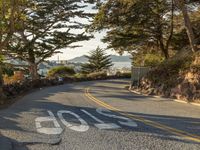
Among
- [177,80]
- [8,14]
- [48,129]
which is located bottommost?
[48,129]

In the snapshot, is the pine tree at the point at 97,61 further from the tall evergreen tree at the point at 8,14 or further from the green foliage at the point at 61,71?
the tall evergreen tree at the point at 8,14

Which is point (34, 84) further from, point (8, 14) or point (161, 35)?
point (8, 14)

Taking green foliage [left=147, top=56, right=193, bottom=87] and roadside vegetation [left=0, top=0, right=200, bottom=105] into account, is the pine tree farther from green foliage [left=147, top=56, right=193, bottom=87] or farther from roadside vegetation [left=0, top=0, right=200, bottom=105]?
green foliage [left=147, top=56, right=193, bottom=87]

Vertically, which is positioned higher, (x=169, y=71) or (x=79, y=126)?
(x=169, y=71)

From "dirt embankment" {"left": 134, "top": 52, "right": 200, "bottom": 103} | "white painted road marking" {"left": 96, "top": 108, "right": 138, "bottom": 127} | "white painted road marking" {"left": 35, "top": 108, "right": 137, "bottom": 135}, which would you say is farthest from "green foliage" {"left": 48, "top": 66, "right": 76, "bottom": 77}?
"white painted road marking" {"left": 35, "top": 108, "right": 137, "bottom": 135}

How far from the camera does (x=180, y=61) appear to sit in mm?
25594

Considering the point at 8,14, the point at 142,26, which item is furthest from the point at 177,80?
the point at 142,26

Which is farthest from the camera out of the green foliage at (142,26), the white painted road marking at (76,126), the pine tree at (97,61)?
the pine tree at (97,61)

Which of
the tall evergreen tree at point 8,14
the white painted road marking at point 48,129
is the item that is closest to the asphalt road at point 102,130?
the white painted road marking at point 48,129

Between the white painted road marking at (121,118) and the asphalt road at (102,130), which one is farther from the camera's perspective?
the white painted road marking at (121,118)

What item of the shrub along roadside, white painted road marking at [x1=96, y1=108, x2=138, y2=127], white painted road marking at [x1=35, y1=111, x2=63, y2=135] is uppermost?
the shrub along roadside

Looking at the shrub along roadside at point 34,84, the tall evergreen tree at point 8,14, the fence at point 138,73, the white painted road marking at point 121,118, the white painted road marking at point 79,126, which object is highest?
the tall evergreen tree at point 8,14

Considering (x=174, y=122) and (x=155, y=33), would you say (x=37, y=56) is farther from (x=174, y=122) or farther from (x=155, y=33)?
(x=174, y=122)

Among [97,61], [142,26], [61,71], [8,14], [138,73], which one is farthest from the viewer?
[97,61]
